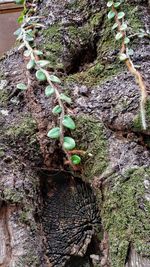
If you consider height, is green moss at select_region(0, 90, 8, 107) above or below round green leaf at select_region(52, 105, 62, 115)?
above

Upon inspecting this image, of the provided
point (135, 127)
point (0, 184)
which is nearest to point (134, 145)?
point (135, 127)

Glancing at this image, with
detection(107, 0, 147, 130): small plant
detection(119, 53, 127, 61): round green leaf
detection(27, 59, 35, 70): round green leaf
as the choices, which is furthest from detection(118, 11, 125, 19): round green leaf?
detection(27, 59, 35, 70): round green leaf

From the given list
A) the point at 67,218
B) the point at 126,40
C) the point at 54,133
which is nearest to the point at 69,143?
the point at 54,133

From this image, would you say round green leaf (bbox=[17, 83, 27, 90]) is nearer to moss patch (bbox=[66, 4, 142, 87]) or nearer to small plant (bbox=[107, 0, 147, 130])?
moss patch (bbox=[66, 4, 142, 87])

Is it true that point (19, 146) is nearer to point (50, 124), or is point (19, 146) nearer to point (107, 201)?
point (50, 124)

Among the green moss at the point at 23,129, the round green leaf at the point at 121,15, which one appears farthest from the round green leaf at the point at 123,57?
the green moss at the point at 23,129

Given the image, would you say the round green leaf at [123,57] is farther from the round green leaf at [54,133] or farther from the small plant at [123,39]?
the round green leaf at [54,133]

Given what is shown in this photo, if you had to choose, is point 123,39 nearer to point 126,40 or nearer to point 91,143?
point 126,40
